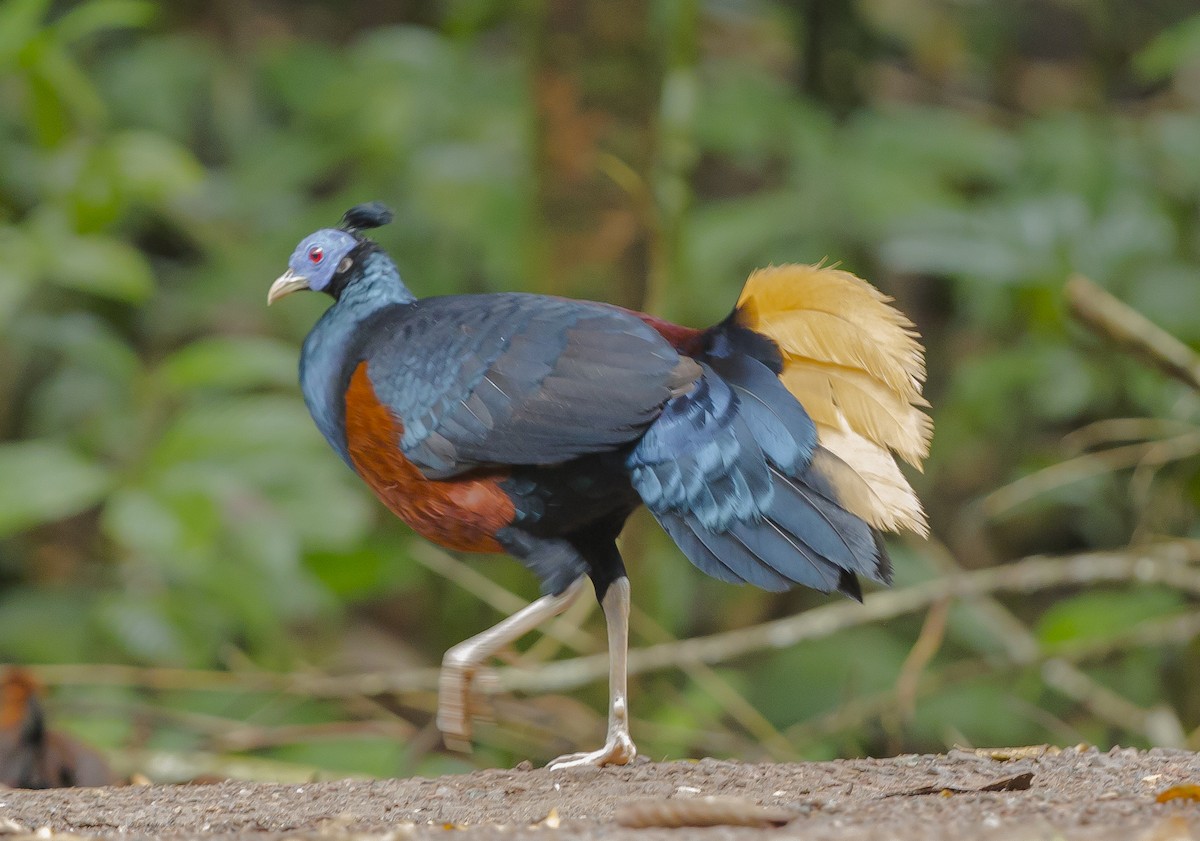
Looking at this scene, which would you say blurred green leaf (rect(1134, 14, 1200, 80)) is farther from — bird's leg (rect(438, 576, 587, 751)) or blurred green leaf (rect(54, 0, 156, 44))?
blurred green leaf (rect(54, 0, 156, 44))

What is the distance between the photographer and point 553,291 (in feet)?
15.1

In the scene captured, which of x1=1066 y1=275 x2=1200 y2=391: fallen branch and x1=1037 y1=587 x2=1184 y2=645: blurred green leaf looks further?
x1=1037 y1=587 x2=1184 y2=645: blurred green leaf

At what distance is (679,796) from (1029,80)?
8.90m

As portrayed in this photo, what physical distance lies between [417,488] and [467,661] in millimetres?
445

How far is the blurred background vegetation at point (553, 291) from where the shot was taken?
4.67 metres

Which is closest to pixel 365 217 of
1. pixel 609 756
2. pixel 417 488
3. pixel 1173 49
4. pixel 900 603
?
pixel 417 488

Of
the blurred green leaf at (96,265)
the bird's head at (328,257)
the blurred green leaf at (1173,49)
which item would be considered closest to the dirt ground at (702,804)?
the bird's head at (328,257)

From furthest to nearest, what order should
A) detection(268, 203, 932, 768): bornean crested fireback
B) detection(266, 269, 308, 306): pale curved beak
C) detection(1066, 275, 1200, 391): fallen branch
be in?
detection(1066, 275, 1200, 391): fallen branch
detection(266, 269, 308, 306): pale curved beak
detection(268, 203, 932, 768): bornean crested fireback

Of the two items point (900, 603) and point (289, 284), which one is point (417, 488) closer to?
point (289, 284)

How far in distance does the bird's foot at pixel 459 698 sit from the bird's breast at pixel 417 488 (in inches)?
12.6

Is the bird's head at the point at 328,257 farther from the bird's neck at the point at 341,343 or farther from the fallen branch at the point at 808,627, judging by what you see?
the fallen branch at the point at 808,627

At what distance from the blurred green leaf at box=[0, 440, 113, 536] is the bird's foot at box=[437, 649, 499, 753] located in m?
1.76

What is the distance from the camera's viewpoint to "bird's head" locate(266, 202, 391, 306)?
369 cm

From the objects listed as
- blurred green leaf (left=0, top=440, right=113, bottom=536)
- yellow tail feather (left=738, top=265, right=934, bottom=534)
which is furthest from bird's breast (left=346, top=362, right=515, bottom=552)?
blurred green leaf (left=0, top=440, right=113, bottom=536)
